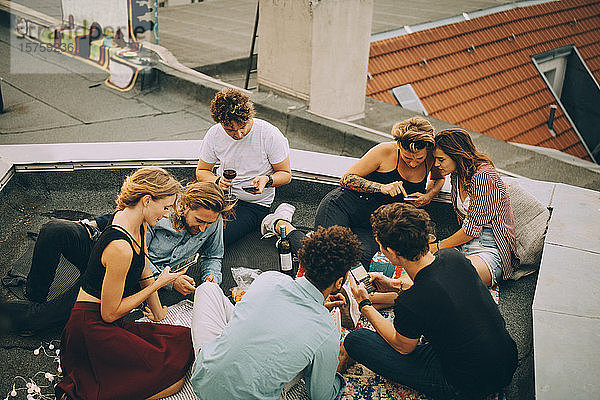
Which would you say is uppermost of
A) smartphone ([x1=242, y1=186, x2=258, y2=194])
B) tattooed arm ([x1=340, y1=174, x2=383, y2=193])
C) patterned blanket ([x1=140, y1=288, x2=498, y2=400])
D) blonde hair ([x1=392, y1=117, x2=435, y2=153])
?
blonde hair ([x1=392, y1=117, x2=435, y2=153])

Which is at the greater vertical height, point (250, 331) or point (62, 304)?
point (250, 331)

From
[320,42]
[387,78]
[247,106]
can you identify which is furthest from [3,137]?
[387,78]

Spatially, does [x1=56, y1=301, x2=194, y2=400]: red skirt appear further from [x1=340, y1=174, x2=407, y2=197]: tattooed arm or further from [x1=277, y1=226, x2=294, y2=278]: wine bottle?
[x1=340, y1=174, x2=407, y2=197]: tattooed arm

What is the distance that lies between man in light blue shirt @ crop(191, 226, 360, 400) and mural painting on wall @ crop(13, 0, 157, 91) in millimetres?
7031

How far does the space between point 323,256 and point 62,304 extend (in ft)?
6.08

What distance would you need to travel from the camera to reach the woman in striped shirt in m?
3.74

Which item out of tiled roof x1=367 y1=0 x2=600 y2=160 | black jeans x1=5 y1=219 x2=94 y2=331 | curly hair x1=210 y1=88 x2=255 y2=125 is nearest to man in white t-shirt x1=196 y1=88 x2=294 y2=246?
curly hair x1=210 y1=88 x2=255 y2=125

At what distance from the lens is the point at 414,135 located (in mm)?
3777

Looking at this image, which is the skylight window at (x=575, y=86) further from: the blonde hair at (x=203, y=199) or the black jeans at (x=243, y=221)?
the blonde hair at (x=203, y=199)

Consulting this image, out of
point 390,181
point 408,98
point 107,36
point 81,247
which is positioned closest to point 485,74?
point 408,98

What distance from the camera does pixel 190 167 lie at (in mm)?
4988

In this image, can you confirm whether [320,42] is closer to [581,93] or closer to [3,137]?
[3,137]

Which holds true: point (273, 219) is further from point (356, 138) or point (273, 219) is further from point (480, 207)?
point (356, 138)

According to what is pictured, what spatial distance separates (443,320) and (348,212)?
1.62 metres
